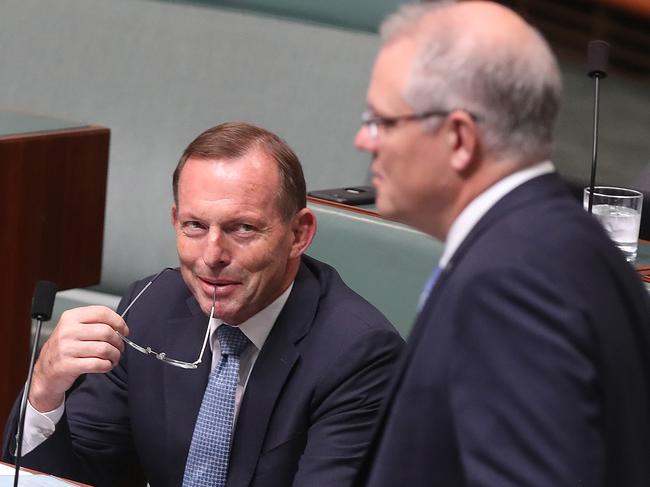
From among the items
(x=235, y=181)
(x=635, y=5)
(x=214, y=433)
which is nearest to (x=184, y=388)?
(x=214, y=433)

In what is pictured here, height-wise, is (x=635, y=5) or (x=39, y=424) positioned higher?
(x=635, y=5)

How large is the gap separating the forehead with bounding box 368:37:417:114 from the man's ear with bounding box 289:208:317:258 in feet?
2.41

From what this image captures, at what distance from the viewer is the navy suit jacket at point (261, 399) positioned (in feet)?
6.07

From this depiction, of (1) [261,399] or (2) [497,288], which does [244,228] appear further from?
(2) [497,288]

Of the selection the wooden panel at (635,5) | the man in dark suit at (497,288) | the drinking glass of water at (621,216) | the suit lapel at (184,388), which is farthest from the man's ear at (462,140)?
the wooden panel at (635,5)

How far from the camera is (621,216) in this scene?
87.5 inches

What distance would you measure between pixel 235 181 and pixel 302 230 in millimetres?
138

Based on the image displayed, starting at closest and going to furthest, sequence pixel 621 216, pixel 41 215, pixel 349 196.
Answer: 1. pixel 621 216
2. pixel 349 196
3. pixel 41 215

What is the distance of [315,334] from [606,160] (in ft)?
13.1

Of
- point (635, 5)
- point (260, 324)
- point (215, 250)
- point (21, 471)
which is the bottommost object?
point (21, 471)

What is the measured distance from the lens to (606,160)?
5.67 metres

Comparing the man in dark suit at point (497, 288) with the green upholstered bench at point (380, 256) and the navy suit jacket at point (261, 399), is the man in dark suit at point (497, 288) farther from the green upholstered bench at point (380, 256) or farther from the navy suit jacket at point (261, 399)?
the green upholstered bench at point (380, 256)

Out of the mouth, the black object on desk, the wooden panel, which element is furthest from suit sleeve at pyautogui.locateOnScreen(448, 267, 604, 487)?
the wooden panel

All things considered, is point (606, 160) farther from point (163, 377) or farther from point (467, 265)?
point (467, 265)
